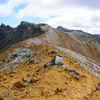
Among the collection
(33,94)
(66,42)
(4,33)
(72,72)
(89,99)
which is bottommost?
(89,99)

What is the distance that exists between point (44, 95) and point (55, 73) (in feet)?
10.4

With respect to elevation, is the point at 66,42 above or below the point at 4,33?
below

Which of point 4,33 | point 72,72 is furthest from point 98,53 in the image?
point 4,33

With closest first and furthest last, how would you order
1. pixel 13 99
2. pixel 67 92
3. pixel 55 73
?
pixel 13 99, pixel 67 92, pixel 55 73

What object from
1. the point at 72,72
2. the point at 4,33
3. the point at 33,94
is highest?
the point at 4,33

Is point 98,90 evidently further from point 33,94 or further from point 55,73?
point 33,94

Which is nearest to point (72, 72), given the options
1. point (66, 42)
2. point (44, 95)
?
point (44, 95)

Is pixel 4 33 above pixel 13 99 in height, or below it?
above

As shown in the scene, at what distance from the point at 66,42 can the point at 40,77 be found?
1723 inches

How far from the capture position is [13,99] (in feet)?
19.1

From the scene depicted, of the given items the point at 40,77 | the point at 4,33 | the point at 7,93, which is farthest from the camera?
the point at 4,33

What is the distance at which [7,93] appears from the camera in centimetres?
620

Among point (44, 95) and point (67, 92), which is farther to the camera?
point (67, 92)

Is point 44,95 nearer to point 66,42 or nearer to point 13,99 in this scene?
point 13,99
